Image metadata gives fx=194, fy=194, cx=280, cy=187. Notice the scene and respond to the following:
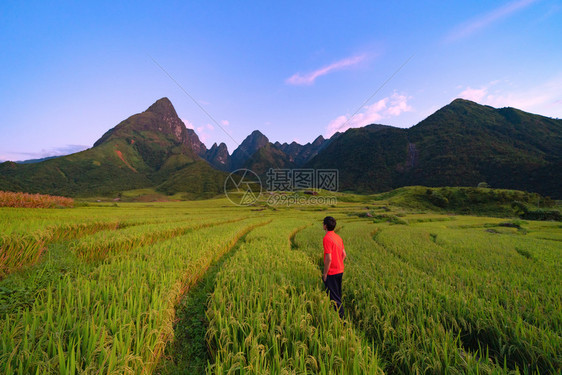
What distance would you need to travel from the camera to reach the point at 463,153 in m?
91.7

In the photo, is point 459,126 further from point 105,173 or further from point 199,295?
point 105,173

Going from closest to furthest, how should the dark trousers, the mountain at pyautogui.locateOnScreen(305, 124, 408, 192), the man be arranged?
the man, the dark trousers, the mountain at pyautogui.locateOnScreen(305, 124, 408, 192)

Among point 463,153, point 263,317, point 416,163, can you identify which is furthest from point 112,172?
point 463,153

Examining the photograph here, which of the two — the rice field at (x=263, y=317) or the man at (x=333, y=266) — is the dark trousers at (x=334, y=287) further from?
the rice field at (x=263, y=317)

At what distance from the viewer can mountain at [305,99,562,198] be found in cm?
7269

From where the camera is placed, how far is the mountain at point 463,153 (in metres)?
72.7

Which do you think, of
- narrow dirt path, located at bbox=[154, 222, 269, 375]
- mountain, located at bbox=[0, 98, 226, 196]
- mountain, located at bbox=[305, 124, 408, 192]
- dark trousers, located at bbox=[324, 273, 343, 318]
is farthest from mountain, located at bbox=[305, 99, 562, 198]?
narrow dirt path, located at bbox=[154, 222, 269, 375]

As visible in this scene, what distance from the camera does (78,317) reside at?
2.90m

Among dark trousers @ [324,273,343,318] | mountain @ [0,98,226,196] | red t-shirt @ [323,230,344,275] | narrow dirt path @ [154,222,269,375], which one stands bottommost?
narrow dirt path @ [154,222,269,375]

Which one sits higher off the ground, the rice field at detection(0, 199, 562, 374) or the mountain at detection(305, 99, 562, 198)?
the mountain at detection(305, 99, 562, 198)

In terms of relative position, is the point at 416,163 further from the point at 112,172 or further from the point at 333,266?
the point at 112,172

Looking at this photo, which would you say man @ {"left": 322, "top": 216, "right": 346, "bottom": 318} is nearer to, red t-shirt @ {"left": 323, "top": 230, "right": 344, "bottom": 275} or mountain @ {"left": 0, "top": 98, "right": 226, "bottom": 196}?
red t-shirt @ {"left": 323, "top": 230, "right": 344, "bottom": 275}

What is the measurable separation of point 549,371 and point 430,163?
121950 millimetres

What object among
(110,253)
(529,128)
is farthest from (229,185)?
(529,128)
